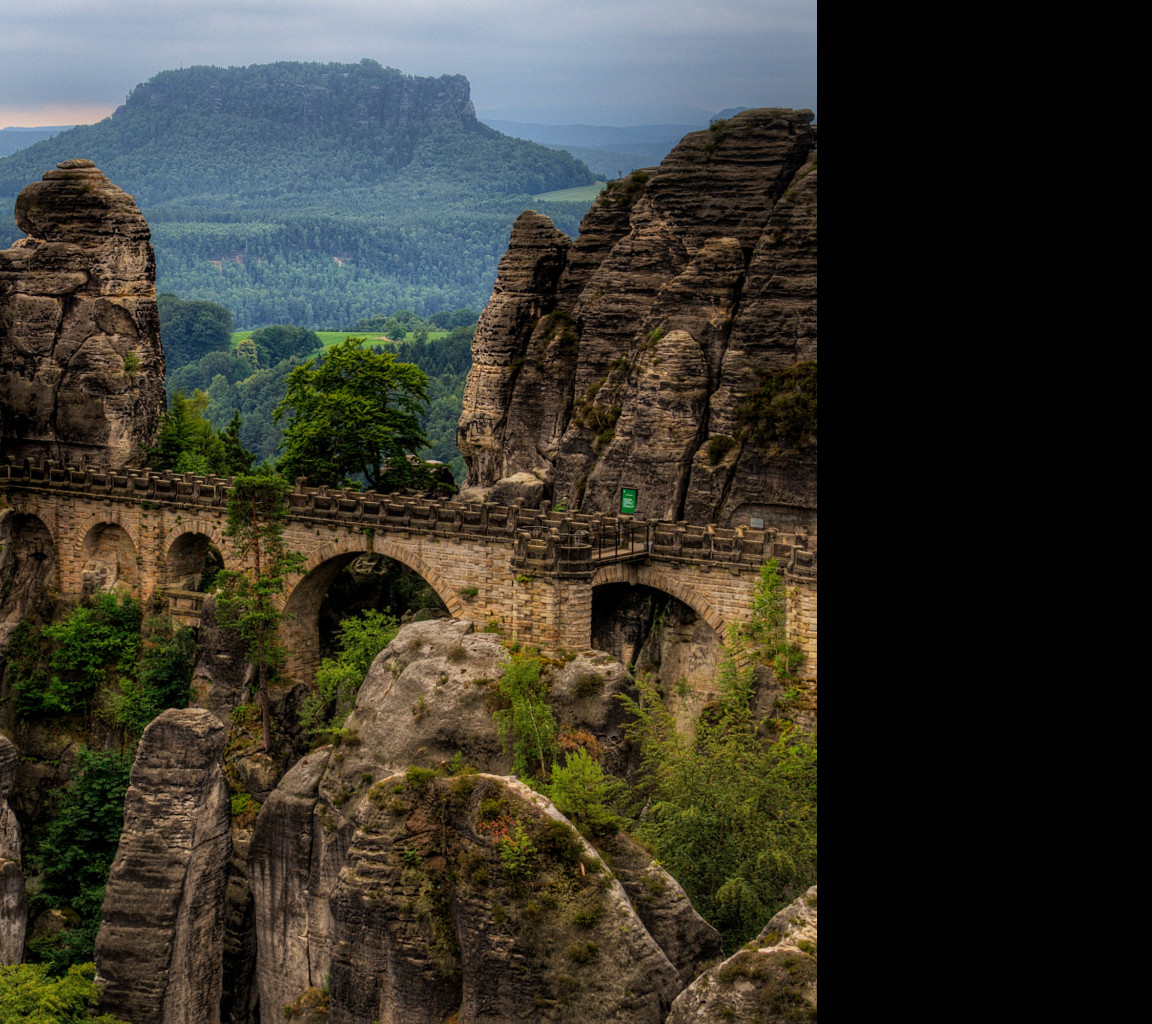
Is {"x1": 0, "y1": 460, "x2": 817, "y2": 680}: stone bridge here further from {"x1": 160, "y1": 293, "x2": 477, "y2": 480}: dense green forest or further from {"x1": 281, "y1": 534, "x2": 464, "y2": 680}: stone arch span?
{"x1": 160, "y1": 293, "x2": 477, "y2": 480}: dense green forest

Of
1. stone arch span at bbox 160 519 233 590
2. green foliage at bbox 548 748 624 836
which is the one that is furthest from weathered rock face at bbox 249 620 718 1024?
stone arch span at bbox 160 519 233 590

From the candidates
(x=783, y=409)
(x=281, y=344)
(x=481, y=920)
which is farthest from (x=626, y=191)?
(x=281, y=344)

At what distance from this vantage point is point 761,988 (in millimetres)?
13422

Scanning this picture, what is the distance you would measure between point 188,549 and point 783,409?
17.4 metres

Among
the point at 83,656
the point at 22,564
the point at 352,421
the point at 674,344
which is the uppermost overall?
the point at 674,344

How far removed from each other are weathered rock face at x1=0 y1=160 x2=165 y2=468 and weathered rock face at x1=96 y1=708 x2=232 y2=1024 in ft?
60.5

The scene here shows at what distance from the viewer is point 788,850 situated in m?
22.8

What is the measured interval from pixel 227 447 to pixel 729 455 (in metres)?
20.0

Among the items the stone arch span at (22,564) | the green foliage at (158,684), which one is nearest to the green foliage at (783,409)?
the green foliage at (158,684)

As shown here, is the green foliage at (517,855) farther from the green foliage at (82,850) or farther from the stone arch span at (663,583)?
the green foliage at (82,850)

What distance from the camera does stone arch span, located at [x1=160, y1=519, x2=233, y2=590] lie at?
128 ft

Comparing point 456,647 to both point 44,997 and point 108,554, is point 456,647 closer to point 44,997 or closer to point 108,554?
point 44,997
